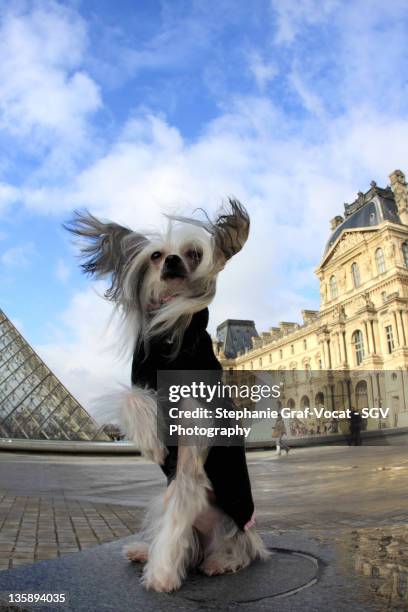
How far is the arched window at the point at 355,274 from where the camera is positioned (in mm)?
47344

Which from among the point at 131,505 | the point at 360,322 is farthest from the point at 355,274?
the point at 131,505

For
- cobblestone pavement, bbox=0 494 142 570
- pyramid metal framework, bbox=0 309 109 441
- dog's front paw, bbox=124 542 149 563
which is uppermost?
pyramid metal framework, bbox=0 309 109 441

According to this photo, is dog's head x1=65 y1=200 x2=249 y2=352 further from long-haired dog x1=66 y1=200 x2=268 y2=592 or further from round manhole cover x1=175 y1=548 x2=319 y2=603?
round manhole cover x1=175 y1=548 x2=319 y2=603

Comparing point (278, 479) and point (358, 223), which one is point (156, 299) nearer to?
point (278, 479)

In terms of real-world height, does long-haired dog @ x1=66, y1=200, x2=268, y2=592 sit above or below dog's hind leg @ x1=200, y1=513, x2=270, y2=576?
above

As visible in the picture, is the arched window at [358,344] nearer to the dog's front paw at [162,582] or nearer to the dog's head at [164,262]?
the dog's head at [164,262]

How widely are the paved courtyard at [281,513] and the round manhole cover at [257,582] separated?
6.3 inches

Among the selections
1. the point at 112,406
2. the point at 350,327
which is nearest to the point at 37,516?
the point at 112,406

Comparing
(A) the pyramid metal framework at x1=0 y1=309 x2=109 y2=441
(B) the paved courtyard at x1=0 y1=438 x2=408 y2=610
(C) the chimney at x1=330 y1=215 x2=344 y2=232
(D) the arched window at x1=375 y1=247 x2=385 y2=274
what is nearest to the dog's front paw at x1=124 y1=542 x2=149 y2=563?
(B) the paved courtyard at x1=0 y1=438 x2=408 y2=610

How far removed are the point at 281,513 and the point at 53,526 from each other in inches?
85.7

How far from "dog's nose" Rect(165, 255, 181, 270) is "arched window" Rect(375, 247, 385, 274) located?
4531 cm

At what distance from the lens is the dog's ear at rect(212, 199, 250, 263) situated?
6.47 ft

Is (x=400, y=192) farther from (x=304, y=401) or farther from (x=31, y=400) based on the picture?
(x=31, y=400)

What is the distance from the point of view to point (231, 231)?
199cm
